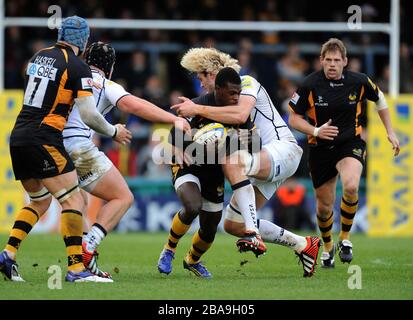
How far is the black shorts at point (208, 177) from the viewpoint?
30.4ft

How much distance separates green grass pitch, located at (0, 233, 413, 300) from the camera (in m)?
7.72

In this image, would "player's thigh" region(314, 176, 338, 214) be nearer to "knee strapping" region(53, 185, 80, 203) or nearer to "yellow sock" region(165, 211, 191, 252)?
"yellow sock" region(165, 211, 191, 252)

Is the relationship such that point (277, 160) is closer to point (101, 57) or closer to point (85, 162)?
point (85, 162)

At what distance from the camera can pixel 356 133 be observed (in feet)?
35.9

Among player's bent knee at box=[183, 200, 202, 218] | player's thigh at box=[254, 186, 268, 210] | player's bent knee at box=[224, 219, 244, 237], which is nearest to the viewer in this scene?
player's bent knee at box=[183, 200, 202, 218]

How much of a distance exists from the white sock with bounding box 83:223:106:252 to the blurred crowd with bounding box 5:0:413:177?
911 cm

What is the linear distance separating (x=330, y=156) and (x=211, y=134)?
223 cm

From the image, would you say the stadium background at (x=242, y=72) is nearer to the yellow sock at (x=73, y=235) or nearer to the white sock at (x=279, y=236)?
the white sock at (x=279, y=236)

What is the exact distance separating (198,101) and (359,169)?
2.27m

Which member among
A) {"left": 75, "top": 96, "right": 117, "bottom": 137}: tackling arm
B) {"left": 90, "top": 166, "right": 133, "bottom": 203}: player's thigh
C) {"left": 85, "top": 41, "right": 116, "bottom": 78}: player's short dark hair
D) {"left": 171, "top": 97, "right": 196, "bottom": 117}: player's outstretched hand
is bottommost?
{"left": 90, "top": 166, "right": 133, "bottom": 203}: player's thigh

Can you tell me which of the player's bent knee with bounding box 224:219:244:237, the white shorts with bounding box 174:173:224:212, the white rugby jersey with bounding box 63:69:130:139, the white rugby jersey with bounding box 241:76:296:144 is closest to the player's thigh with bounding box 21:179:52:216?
the white rugby jersey with bounding box 63:69:130:139
